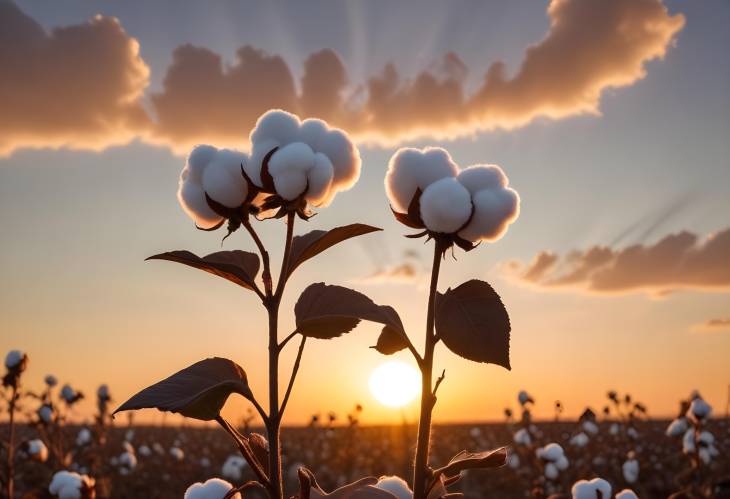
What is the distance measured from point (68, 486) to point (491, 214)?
4890 millimetres

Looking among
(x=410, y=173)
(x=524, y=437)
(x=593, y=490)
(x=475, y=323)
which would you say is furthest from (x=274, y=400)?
(x=524, y=437)

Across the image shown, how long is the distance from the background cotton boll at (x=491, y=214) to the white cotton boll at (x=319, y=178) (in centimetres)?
33

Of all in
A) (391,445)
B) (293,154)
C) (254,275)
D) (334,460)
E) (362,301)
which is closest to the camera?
(293,154)

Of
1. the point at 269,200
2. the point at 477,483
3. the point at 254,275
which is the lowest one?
the point at 477,483

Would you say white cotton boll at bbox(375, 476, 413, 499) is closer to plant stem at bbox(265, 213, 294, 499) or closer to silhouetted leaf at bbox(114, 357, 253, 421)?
plant stem at bbox(265, 213, 294, 499)

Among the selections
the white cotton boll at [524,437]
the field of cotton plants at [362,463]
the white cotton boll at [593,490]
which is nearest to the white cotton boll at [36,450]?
the field of cotton plants at [362,463]

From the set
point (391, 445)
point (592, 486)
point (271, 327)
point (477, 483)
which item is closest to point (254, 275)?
point (271, 327)

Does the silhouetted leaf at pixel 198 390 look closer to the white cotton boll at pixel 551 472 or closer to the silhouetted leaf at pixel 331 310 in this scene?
the silhouetted leaf at pixel 331 310

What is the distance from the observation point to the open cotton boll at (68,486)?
543cm

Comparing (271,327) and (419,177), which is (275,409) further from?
(419,177)

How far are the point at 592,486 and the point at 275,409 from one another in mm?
1805

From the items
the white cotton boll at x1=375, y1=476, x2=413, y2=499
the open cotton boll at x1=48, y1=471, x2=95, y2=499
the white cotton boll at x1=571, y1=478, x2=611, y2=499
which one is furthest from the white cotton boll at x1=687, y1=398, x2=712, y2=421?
the white cotton boll at x1=375, y1=476, x2=413, y2=499

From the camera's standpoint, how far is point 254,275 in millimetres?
1876

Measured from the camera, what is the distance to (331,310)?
179 centimetres
